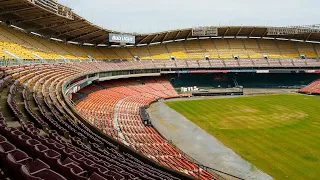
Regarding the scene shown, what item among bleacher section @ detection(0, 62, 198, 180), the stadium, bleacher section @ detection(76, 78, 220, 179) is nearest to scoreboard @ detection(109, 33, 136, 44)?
the stadium

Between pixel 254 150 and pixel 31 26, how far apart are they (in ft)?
113

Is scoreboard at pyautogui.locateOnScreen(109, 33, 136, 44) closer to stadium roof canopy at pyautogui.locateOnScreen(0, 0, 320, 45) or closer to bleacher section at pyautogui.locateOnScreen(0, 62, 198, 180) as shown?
stadium roof canopy at pyautogui.locateOnScreen(0, 0, 320, 45)

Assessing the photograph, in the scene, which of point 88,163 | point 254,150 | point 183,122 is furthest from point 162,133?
point 88,163

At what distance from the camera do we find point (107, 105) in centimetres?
3288

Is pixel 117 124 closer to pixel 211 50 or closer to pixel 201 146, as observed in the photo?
pixel 201 146

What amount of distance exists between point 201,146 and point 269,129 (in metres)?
8.95

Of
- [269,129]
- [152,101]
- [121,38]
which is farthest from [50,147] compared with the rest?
[121,38]

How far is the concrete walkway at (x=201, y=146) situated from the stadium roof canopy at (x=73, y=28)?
18214mm

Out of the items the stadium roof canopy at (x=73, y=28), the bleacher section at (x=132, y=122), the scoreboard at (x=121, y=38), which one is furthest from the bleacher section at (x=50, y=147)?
the scoreboard at (x=121, y=38)

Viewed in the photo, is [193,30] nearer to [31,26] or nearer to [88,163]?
[31,26]

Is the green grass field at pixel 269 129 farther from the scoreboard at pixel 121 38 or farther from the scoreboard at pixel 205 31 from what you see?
the scoreboard at pixel 205 31

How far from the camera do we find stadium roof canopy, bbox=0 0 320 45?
31.0 m

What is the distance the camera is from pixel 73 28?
41781 mm

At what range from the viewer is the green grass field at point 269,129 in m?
17.7
